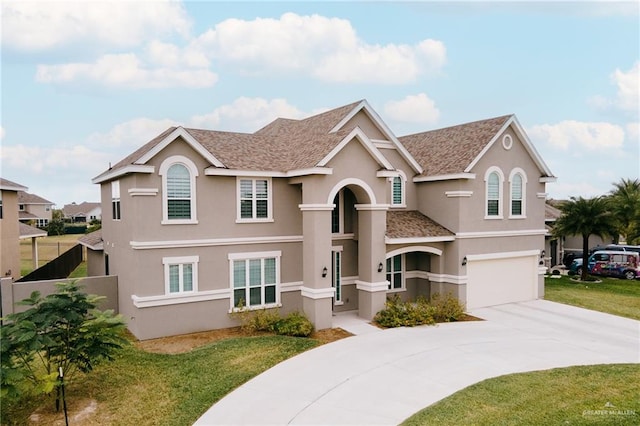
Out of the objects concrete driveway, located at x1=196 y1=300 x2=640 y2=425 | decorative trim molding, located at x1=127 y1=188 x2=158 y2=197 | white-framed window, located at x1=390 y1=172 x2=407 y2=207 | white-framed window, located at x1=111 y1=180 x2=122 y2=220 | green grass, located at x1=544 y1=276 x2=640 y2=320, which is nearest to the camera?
concrete driveway, located at x1=196 y1=300 x2=640 y2=425

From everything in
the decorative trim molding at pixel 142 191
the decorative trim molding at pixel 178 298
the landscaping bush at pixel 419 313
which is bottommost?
the landscaping bush at pixel 419 313

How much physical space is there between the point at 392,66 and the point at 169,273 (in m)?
14.6

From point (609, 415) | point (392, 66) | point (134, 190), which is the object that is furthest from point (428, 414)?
point (392, 66)

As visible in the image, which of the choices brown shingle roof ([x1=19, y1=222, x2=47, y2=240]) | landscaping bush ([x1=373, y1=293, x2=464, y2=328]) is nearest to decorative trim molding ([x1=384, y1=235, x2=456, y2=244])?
landscaping bush ([x1=373, y1=293, x2=464, y2=328])

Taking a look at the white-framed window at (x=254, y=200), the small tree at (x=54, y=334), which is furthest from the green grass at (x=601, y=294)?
the small tree at (x=54, y=334)

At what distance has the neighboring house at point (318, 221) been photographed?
14.3 metres

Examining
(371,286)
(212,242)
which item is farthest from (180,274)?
(371,286)

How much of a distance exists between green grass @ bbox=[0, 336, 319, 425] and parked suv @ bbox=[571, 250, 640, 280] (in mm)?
22803

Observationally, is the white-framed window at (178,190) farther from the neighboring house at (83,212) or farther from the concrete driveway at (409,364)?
the neighboring house at (83,212)

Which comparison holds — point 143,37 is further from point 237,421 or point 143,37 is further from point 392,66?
point 237,421

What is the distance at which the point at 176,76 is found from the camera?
833 inches

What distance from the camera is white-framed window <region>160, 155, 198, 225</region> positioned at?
1412 cm

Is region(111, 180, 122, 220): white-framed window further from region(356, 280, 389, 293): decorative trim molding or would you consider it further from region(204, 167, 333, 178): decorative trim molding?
region(356, 280, 389, 293): decorative trim molding

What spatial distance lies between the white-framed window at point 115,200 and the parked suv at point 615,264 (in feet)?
88.2
